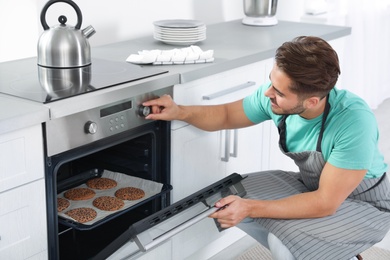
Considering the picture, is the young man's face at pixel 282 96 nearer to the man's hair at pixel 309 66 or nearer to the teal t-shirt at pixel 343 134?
the man's hair at pixel 309 66

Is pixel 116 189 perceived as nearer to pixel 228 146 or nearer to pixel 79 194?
pixel 79 194

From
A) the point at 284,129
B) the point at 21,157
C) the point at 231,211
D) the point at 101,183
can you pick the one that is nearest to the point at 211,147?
the point at 284,129

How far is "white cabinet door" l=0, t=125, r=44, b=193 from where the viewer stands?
1889 millimetres

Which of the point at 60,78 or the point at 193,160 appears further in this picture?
the point at 193,160

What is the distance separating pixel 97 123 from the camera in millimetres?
2172

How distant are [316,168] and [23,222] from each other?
100cm

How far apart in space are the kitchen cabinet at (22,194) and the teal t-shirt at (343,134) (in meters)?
0.92

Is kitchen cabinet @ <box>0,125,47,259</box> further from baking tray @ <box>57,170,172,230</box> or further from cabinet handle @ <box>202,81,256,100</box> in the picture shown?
cabinet handle @ <box>202,81,256,100</box>

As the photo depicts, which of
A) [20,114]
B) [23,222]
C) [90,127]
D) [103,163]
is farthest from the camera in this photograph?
[103,163]

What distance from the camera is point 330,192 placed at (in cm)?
224

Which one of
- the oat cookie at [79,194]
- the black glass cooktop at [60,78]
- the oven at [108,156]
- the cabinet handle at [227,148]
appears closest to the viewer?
the oven at [108,156]

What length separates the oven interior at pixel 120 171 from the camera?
246cm

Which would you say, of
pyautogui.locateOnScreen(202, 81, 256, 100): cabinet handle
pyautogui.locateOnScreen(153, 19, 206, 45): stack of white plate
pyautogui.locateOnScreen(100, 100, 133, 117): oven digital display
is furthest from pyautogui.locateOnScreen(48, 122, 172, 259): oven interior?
pyautogui.locateOnScreen(153, 19, 206, 45): stack of white plate

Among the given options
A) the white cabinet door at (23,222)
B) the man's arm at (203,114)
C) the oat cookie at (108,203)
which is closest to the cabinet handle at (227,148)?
the man's arm at (203,114)
